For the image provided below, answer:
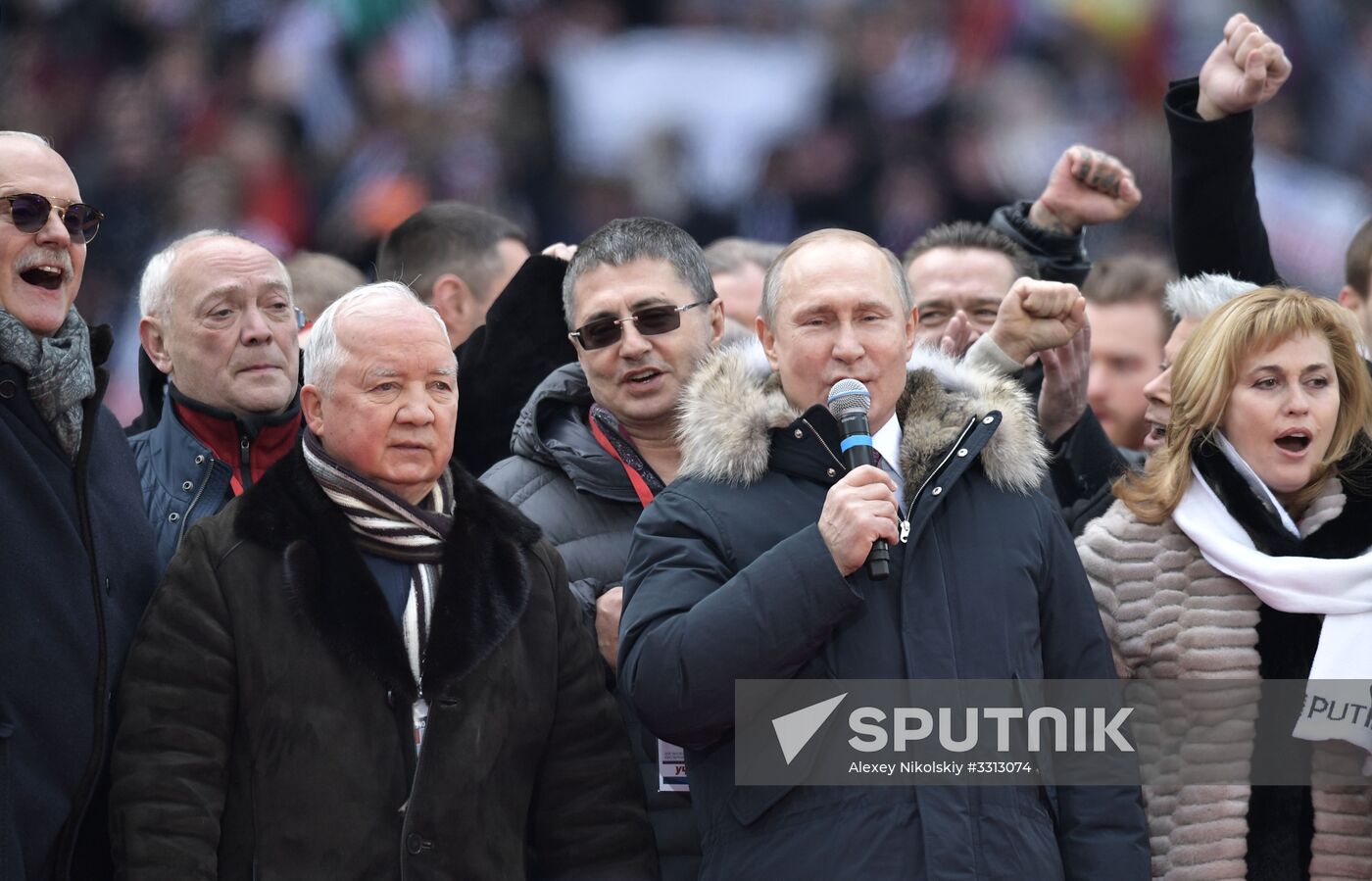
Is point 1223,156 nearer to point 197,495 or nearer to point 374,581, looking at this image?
point 374,581

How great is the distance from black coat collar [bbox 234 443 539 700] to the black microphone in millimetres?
670

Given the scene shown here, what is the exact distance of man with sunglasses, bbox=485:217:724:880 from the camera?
3.88 metres

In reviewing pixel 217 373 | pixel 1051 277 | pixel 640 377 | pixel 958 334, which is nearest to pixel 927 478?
pixel 640 377

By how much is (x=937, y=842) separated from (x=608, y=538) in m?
1.12

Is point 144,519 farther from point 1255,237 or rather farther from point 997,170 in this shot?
point 997,170

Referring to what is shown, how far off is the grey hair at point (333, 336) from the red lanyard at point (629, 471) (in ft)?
1.93

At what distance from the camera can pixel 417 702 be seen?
3.28 m

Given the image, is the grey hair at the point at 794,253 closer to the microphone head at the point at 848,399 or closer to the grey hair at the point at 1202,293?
the microphone head at the point at 848,399

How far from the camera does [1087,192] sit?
4.96 m

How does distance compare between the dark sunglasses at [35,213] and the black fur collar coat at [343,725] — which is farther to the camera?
the dark sunglasses at [35,213]

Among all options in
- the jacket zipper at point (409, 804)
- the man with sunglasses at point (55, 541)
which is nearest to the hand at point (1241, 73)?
the jacket zipper at point (409, 804)

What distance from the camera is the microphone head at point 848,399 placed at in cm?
325

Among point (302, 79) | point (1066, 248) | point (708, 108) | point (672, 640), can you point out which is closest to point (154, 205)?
point (302, 79)

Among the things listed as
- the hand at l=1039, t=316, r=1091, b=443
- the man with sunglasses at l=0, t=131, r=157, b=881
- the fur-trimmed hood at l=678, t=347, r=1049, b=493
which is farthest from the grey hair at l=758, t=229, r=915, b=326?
the man with sunglasses at l=0, t=131, r=157, b=881
